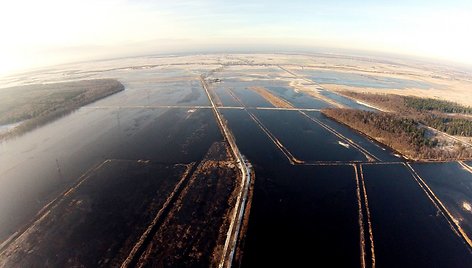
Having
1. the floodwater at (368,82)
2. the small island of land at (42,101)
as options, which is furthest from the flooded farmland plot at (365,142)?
the floodwater at (368,82)

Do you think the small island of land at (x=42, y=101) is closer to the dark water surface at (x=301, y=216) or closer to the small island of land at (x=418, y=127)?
the dark water surface at (x=301, y=216)

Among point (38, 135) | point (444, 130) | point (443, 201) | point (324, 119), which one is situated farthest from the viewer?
point (324, 119)

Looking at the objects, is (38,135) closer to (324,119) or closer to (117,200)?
(117,200)

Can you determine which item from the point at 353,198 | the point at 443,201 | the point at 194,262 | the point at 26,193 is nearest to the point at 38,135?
the point at 26,193

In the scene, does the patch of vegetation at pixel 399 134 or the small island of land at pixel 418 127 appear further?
the small island of land at pixel 418 127

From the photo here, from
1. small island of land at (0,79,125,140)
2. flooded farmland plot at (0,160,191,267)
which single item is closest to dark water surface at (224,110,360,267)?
flooded farmland plot at (0,160,191,267)

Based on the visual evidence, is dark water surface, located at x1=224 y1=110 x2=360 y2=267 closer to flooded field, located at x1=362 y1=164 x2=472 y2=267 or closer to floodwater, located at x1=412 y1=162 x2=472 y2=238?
flooded field, located at x1=362 y1=164 x2=472 y2=267
